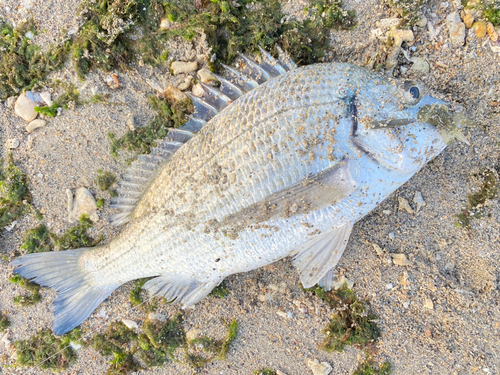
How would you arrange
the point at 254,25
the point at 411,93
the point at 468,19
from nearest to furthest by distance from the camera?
the point at 411,93 < the point at 468,19 < the point at 254,25

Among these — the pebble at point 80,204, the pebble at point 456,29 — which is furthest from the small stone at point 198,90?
the pebble at point 456,29

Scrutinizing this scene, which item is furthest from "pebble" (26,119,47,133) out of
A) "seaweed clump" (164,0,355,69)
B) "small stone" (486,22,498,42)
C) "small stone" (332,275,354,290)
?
"small stone" (486,22,498,42)

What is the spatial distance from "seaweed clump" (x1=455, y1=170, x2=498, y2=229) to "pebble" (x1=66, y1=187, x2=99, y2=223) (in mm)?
3363

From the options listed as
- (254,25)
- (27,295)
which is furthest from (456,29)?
(27,295)

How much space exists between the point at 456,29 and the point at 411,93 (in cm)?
104

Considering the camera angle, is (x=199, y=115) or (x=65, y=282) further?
(x=65, y=282)

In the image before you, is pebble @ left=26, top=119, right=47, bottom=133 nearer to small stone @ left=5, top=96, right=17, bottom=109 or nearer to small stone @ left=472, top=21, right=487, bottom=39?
small stone @ left=5, top=96, right=17, bottom=109

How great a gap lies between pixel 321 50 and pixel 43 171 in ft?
9.51

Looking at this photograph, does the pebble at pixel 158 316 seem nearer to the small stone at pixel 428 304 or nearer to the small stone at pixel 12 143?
the small stone at pixel 12 143

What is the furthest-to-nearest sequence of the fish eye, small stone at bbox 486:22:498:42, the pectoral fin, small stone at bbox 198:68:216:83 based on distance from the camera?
1. small stone at bbox 198:68:216:83
2. small stone at bbox 486:22:498:42
3. the pectoral fin
4. the fish eye

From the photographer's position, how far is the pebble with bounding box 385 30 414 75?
2836mm

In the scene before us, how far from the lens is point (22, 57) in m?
3.22

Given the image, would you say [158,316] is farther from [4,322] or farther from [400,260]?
[400,260]

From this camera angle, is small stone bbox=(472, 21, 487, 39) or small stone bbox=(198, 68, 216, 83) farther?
small stone bbox=(198, 68, 216, 83)
